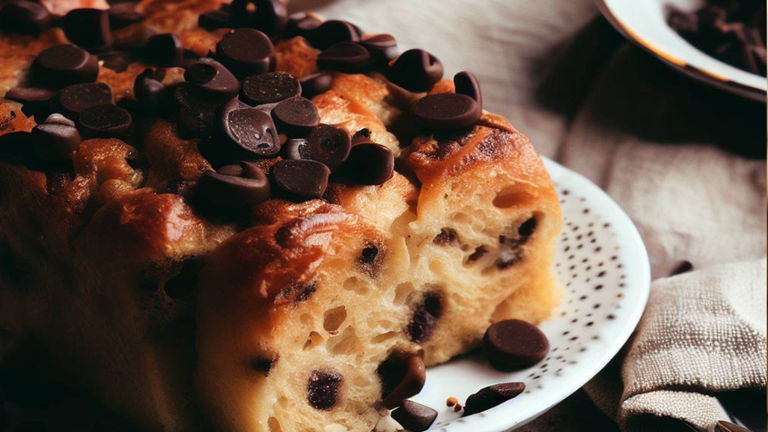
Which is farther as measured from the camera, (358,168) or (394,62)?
(394,62)

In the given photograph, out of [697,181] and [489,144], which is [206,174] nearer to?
[489,144]

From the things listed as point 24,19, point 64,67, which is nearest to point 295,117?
point 64,67

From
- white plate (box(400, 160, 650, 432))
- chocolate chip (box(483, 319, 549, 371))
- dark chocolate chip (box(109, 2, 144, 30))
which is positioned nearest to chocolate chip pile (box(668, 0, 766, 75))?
white plate (box(400, 160, 650, 432))

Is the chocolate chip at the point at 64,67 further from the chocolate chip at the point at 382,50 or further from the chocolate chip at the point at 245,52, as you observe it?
the chocolate chip at the point at 382,50

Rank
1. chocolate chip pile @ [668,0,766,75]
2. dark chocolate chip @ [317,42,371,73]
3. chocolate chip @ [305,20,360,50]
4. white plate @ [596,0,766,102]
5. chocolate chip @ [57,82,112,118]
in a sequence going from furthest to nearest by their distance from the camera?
chocolate chip pile @ [668,0,766,75]
white plate @ [596,0,766,102]
chocolate chip @ [305,20,360,50]
dark chocolate chip @ [317,42,371,73]
chocolate chip @ [57,82,112,118]

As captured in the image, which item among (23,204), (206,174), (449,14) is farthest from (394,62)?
(449,14)

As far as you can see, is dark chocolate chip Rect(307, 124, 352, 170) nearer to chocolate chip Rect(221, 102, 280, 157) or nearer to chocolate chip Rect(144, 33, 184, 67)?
chocolate chip Rect(221, 102, 280, 157)
